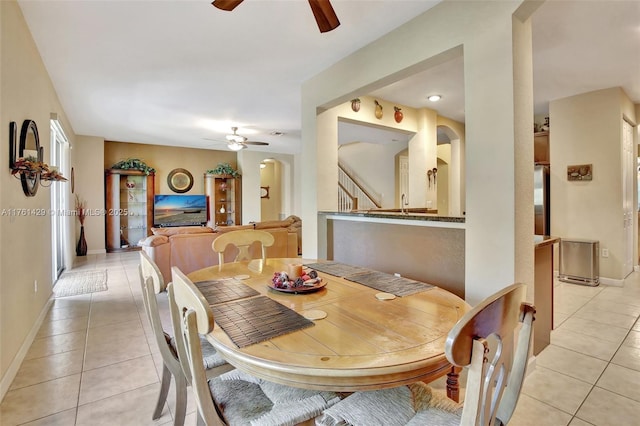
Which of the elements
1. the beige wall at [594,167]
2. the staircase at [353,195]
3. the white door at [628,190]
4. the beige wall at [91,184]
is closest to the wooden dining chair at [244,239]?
the beige wall at [594,167]

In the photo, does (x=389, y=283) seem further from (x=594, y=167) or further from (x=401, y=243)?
(x=594, y=167)

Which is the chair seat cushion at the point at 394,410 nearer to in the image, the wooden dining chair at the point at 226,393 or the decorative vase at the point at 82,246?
the wooden dining chair at the point at 226,393

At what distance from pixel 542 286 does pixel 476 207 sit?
3.33 ft

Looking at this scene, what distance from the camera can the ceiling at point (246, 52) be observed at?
248cm

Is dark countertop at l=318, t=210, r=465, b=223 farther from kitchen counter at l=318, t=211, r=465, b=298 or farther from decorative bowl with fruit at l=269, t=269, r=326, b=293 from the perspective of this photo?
decorative bowl with fruit at l=269, t=269, r=326, b=293

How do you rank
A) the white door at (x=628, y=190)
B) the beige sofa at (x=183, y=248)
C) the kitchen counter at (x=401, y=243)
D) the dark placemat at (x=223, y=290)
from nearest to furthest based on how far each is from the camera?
the dark placemat at (x=223, y=290) < the kitchen counter at (x=401, y=243) < the beige sofa at (x=183, y=248) < the white door at (x=628, y=190)

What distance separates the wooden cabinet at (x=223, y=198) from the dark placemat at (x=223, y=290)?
7027 millimetres

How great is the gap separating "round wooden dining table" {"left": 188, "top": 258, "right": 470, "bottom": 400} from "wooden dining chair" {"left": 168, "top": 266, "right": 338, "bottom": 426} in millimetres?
124

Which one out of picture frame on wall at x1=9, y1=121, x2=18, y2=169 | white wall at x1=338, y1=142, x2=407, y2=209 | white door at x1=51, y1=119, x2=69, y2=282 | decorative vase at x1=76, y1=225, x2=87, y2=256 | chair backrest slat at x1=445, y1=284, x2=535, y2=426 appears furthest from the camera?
white wall at x1=338, y1=142, x2=407, y2=209

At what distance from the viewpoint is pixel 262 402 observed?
118 centimetres

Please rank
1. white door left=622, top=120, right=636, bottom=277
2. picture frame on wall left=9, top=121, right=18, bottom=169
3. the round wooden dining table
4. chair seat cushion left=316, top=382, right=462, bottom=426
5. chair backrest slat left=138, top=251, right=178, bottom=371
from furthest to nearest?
white door left=622, top=120, right=636, bottom=277
picture frame on wall left=9, top=121, right=18, bottom=169
chair backrest slat left=138, top=251, right=178, bottom=371
chair seat cushion left=316, top=382, right=462, bottom=426
the round wooden dining table

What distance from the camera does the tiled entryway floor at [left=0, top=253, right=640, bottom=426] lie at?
70.7 inches

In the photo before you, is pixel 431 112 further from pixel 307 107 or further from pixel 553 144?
pixel 307 107

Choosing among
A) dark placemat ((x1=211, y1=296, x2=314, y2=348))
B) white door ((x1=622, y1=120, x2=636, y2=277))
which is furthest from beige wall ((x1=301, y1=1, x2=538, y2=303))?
white door ((x1=622, y1=120, x2=636, y2=277))
